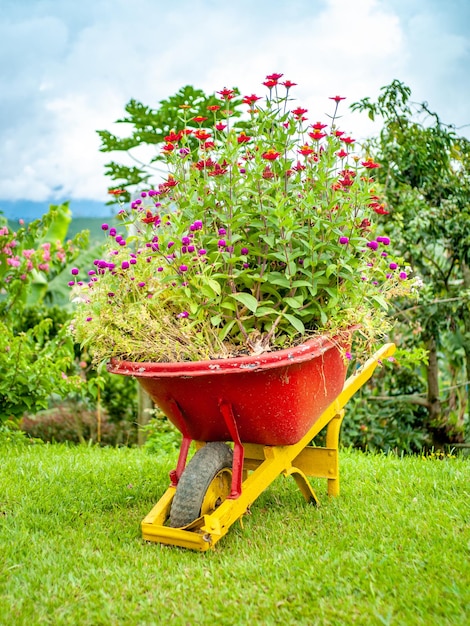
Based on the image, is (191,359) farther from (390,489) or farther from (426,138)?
(426,138)

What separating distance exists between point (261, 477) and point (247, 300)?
2.18ft

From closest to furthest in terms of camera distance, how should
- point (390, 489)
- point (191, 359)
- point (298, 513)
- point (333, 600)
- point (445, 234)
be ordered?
point (333, 600) < point (191, 359) < point (298, 513) < point (390, 489) < point (445, 234)

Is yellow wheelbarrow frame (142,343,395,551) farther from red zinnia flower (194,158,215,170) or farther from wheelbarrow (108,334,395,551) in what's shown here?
red zinnia flower (194,158,215,170)

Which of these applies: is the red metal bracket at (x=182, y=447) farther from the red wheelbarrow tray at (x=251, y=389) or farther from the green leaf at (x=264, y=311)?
the green leaf at (x=264, y=311)

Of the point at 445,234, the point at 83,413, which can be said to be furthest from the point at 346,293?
the point at 83,413

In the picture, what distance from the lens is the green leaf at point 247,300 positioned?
2.39 metres

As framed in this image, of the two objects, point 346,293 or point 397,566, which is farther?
point 346,293

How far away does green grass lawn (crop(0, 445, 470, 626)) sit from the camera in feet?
6.51

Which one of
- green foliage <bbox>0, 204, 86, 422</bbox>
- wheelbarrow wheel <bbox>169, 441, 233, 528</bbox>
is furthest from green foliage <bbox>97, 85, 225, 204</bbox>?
wheelbarrow wheel <bbox>169, 441, 233, 528</bbox>

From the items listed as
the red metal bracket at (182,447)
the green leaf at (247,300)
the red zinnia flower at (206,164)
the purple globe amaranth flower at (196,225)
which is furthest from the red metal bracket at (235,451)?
the red zinnia flower at (206,164)

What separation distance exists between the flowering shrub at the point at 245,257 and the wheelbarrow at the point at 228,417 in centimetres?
15

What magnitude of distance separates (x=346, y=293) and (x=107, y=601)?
1.35 meters

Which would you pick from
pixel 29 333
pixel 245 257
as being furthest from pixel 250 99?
pixel 29 333

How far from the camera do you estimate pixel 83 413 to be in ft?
22.6
